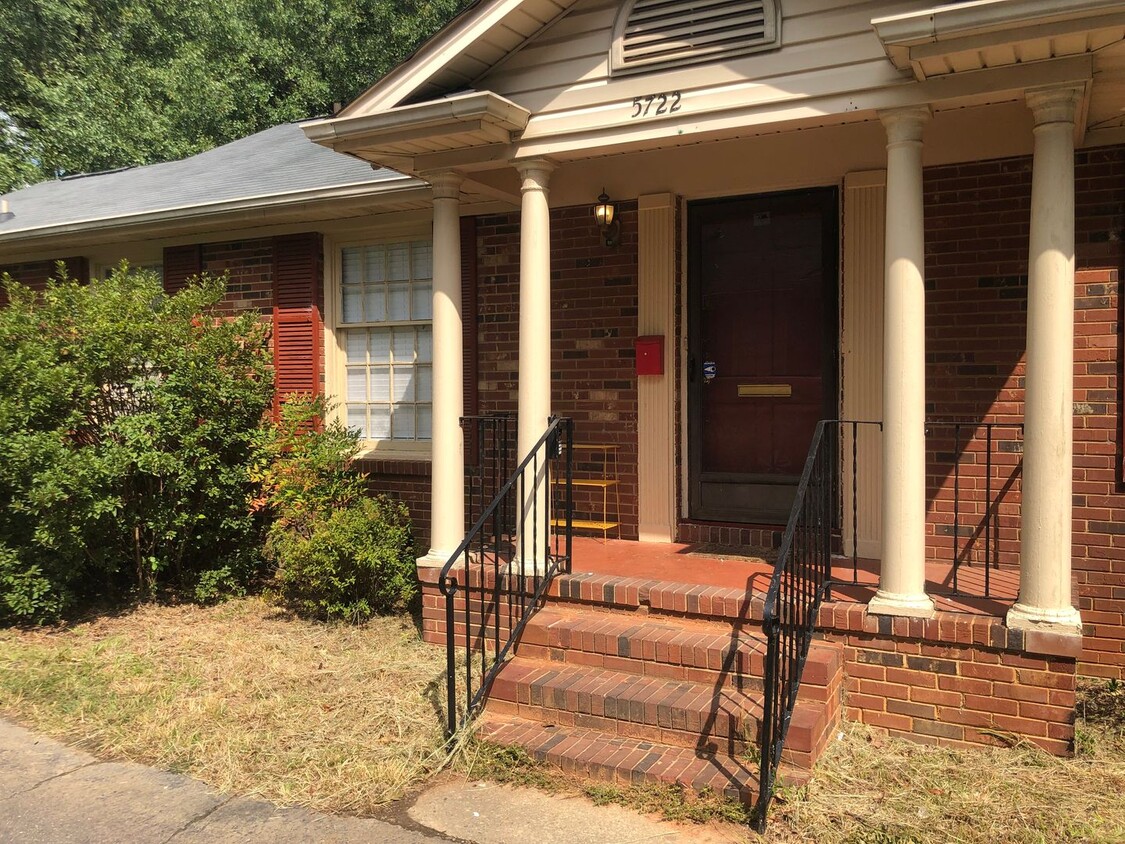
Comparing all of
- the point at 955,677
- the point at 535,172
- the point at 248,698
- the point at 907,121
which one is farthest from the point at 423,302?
the point at 955,677

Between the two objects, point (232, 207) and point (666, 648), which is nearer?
point (666, 648)

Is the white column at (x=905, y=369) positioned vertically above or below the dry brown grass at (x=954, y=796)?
above

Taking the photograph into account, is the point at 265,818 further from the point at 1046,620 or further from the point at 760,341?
the point at 760,341

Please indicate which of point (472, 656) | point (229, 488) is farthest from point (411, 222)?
point (472, 656)

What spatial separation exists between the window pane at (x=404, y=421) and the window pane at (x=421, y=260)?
44.1 inches

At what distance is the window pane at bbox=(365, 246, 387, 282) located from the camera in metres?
7.54

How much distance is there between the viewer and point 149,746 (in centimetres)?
427

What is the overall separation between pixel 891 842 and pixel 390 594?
3874 millimetres

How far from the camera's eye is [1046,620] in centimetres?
387

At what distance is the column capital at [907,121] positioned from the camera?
4094 mm

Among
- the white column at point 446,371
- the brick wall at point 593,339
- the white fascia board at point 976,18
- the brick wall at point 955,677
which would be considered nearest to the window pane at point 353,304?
the brick wall at point 593,339

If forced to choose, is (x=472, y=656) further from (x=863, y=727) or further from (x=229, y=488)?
(x=229, y=488)

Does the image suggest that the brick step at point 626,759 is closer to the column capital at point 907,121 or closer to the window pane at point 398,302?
the column capital at point 907,121

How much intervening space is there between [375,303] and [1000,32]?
5311mm
